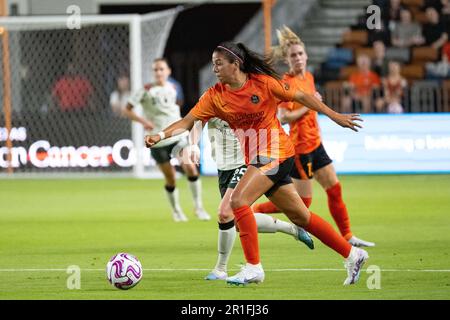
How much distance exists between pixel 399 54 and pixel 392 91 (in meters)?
2.82

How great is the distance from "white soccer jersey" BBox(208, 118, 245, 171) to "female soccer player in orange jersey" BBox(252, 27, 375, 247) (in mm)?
1174

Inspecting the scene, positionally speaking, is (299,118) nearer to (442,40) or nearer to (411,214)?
(411,214)

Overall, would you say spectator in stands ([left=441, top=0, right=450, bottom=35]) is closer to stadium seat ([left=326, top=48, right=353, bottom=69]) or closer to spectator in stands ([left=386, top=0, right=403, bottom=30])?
spectator in stands ([left=386, top=0, right=403, bottom=30])

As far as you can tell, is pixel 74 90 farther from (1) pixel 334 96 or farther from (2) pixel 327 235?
(2) pixel 327 235

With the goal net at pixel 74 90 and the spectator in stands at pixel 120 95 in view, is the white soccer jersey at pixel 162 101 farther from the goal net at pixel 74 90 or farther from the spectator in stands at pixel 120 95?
the spectator in stands at pixel 120 95

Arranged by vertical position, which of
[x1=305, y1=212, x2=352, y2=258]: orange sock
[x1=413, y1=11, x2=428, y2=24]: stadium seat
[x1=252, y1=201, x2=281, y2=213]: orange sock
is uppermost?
[x1=413, y1=11, x2=428, y2=24]: stadium seat

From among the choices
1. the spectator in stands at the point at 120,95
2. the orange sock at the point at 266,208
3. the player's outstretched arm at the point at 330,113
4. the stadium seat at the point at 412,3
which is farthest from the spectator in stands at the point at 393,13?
the player's outstretched arm at the point at 330,113

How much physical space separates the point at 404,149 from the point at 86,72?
6.46 metres

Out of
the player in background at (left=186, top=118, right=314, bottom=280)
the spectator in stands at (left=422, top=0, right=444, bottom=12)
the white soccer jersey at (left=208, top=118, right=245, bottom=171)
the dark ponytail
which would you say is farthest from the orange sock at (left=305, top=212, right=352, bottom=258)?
the spectator in stands at (left=422, top=0, right=444, bottom=12)

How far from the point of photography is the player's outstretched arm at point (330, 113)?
934 cm

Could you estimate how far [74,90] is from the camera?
23.1m

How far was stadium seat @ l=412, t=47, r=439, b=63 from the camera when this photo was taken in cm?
2448

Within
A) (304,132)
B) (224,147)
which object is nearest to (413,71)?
(304,132)
